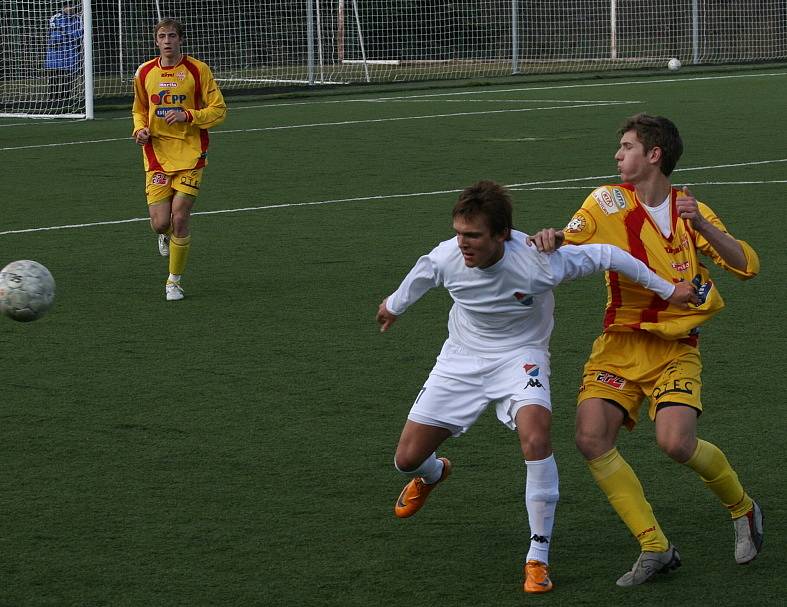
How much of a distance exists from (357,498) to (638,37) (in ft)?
108

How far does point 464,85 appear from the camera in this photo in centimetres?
2827

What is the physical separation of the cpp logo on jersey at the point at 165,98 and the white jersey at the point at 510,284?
19.2ft

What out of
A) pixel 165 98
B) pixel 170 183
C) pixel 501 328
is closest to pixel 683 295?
pixel 501 328

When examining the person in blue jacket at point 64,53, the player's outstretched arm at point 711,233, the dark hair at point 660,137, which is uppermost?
the person in blue jacket at point 64,53

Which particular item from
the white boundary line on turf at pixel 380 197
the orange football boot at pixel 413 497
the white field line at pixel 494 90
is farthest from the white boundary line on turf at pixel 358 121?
the orange football boot at pixel 413 497

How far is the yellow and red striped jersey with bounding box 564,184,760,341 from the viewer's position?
5230 millimetres

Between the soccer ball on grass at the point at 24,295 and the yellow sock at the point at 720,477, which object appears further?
the soccer ball on grass at the point at 24,295

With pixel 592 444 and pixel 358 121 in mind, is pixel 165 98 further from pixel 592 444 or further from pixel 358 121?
pixel 358 121

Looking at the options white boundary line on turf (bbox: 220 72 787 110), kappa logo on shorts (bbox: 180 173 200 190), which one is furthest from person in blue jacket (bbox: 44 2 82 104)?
kappa logo on shorts (bbox: 180 173 200 190)

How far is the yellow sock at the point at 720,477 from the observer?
507 centimetres

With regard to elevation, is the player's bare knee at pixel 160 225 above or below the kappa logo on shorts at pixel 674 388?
above

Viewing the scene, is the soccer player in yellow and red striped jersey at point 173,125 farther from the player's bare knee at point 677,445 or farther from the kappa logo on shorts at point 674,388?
the player's bare knee at point 677,445

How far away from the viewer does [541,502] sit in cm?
495

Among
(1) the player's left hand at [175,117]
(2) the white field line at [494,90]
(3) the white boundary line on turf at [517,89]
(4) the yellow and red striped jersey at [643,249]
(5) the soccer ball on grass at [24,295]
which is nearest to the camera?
(4) the yellow and red striped jersey at [643,249]
